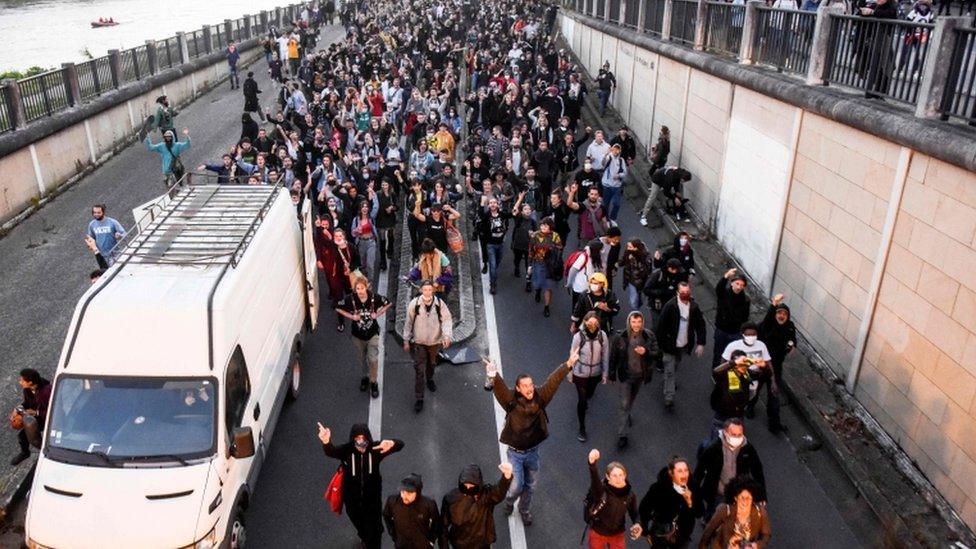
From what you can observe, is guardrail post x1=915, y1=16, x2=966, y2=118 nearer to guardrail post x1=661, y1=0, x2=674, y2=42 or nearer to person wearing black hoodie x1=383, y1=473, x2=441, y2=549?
person wearing black hoodie x1=383, y1=473, x2=441, y2=549

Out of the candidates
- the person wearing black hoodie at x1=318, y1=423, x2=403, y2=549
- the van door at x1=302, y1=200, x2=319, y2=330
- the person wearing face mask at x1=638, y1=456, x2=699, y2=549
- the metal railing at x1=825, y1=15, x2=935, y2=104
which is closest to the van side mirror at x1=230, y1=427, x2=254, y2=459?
the person wearing black hoodie at x1=318, y1=423, x2=403, y2=549

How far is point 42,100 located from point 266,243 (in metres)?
10.0

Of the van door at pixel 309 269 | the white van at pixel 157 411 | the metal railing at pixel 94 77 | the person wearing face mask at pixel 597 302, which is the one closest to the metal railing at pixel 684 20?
the person wearing face mask at pixel 597 302

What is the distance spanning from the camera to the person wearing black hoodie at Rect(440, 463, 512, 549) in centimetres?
575

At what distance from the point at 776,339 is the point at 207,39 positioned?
25104mm

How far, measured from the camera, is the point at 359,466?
6.27 meters

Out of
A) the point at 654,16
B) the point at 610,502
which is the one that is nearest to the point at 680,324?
the point at 610,502

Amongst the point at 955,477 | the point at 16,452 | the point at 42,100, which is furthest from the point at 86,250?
the point at 955,477

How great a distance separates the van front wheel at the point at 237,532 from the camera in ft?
21.4

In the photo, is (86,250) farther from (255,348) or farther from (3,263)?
(255,348)

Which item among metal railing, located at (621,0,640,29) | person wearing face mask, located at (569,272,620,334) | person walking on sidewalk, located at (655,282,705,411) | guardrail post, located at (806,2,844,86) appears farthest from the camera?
metal railing, located at (621,0,640,29)

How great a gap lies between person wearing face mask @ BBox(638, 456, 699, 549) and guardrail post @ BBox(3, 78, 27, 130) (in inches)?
546

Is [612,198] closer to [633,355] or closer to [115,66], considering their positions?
[633,355]

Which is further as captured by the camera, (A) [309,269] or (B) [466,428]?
(A) [309,269]
